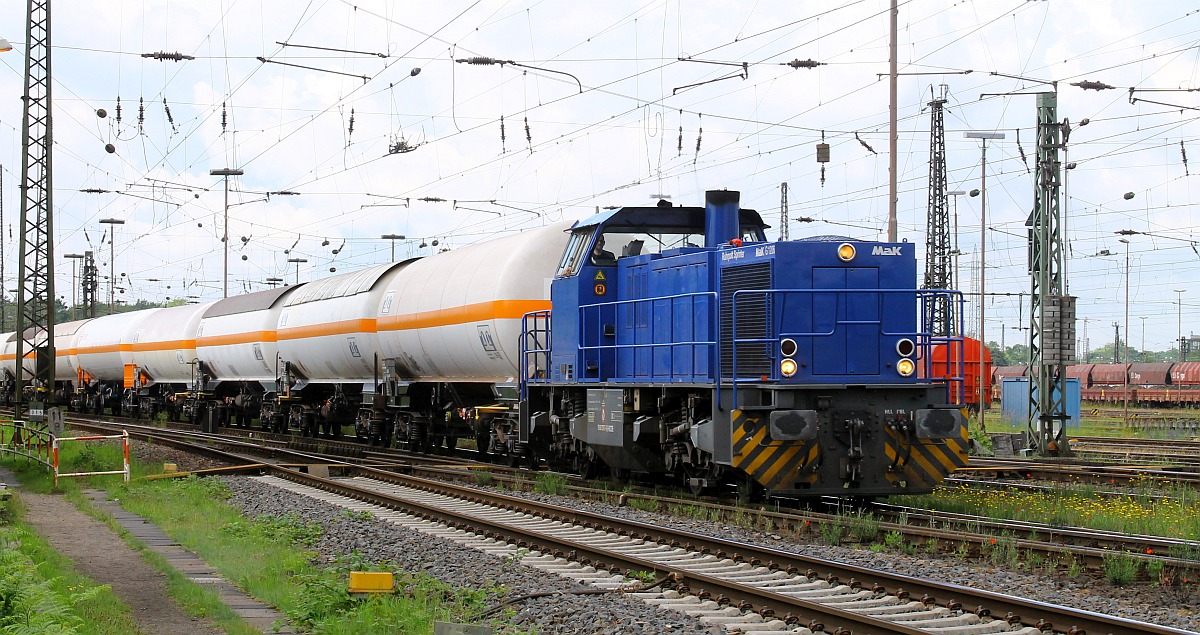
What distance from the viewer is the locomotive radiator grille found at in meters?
12.5

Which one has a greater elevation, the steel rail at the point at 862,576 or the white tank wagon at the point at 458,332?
the white tank wagon at the point at 458,332

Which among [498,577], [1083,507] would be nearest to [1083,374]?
[1083,507]

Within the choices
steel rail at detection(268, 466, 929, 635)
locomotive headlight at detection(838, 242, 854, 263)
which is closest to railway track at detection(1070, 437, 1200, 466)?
locomotive headlight at detection(838, 242, 854, 263)

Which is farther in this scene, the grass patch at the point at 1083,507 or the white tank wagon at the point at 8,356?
the white tank wagon at the point at 8,356

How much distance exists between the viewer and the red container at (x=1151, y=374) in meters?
60.5

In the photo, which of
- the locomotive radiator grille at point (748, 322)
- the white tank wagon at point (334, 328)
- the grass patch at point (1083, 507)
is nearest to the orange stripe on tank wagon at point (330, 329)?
the white tank wagon at point (334, 328)

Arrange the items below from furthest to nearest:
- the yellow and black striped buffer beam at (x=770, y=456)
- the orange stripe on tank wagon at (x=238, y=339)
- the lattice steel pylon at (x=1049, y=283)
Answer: the orange stripe on tank wagon at (x=238, y=339) < the lattice steel pylon at (x=1049, y=283) < the yellow and black striped buffer beam at (x=770, y=456)

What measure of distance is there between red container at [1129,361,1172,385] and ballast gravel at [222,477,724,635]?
56615 millimetres

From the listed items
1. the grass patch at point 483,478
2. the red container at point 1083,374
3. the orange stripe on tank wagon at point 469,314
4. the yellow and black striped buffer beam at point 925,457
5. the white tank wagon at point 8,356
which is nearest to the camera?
the yellow and black striped buffer beam at point 925,457

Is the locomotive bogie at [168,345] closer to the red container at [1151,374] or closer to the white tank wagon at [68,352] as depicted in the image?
the white tank wagon at [68,352]

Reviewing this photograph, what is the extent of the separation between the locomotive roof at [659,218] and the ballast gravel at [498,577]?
16.2ft

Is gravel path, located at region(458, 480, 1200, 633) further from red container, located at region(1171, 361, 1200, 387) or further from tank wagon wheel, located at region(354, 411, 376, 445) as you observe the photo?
red container, located at region(1171, 361, 1200, 387)

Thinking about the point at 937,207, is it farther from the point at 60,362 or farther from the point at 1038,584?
the point at 60,362

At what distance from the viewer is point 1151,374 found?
203 feet
